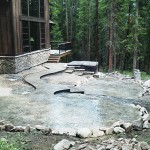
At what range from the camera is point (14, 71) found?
45.7ft

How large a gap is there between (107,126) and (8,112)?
3.03m

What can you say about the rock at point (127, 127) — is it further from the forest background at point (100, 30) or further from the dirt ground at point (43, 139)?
the forest background at point (100, 30)

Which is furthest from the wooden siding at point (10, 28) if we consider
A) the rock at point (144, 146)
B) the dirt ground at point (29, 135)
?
the rock at point (144, 146)

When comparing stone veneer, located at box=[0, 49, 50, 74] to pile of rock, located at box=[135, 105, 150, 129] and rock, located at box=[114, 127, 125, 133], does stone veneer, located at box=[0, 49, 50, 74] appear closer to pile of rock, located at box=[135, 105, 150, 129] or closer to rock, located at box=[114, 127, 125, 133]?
pile of rock, located at box=[135, 105, 150, 129]

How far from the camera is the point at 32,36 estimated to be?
56.6ft

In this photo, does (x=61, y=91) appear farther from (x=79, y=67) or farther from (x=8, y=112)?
(x=79, y=67)

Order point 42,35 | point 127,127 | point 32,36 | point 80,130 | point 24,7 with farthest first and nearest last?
point 42,35 → point 32,36 → point 24,7 → point 127,127 → point 80,130

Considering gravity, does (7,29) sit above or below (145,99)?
above

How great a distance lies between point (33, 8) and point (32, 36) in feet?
6.36

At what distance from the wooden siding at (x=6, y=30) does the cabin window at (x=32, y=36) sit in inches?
55.7

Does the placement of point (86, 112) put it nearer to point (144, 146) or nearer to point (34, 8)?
point (144, 146)

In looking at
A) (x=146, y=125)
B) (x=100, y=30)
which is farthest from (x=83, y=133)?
(x=100, y=30)

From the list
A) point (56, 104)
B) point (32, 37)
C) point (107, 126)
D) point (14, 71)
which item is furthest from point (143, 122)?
point (32, 37)

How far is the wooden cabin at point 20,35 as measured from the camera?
1341 centimetres
